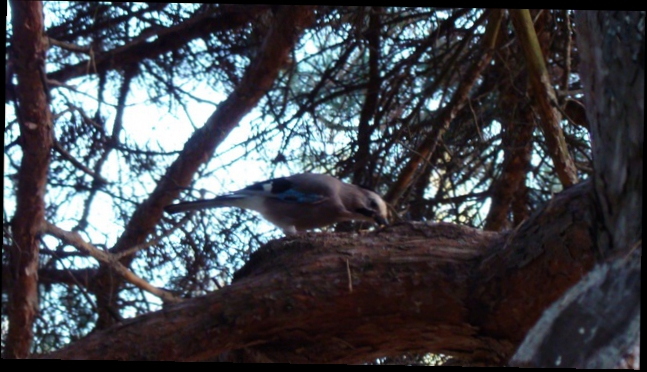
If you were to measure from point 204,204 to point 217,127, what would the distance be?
0.69m

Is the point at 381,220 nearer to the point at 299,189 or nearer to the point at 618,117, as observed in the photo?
the point at 299,189

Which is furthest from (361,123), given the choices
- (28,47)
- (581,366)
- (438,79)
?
(581,366)

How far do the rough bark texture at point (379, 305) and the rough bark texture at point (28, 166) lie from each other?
139 centimetres

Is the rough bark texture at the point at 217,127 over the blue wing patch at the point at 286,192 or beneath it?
over

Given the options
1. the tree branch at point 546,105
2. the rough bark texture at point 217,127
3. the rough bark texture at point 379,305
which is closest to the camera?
the rough bark texture at point 379,305

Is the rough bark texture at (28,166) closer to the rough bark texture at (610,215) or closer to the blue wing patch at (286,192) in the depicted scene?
the blue wing patch at (286,192)

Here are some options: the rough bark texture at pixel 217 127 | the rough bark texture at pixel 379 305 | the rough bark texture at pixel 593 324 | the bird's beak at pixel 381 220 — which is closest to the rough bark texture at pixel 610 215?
the rough bark texture at pixel 593 324

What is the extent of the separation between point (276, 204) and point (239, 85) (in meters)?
0.96

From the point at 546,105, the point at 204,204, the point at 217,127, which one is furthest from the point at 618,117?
the point at 217,127

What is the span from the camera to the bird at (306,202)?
382cm

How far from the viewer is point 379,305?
8.60 ft

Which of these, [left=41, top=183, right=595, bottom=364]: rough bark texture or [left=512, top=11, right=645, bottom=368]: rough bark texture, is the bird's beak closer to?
[left=41, top=183, right=595, bottom=364]: rough bark texture

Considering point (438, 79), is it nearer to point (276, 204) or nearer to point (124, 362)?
point (276, 204)

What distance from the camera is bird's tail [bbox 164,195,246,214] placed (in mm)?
3932
